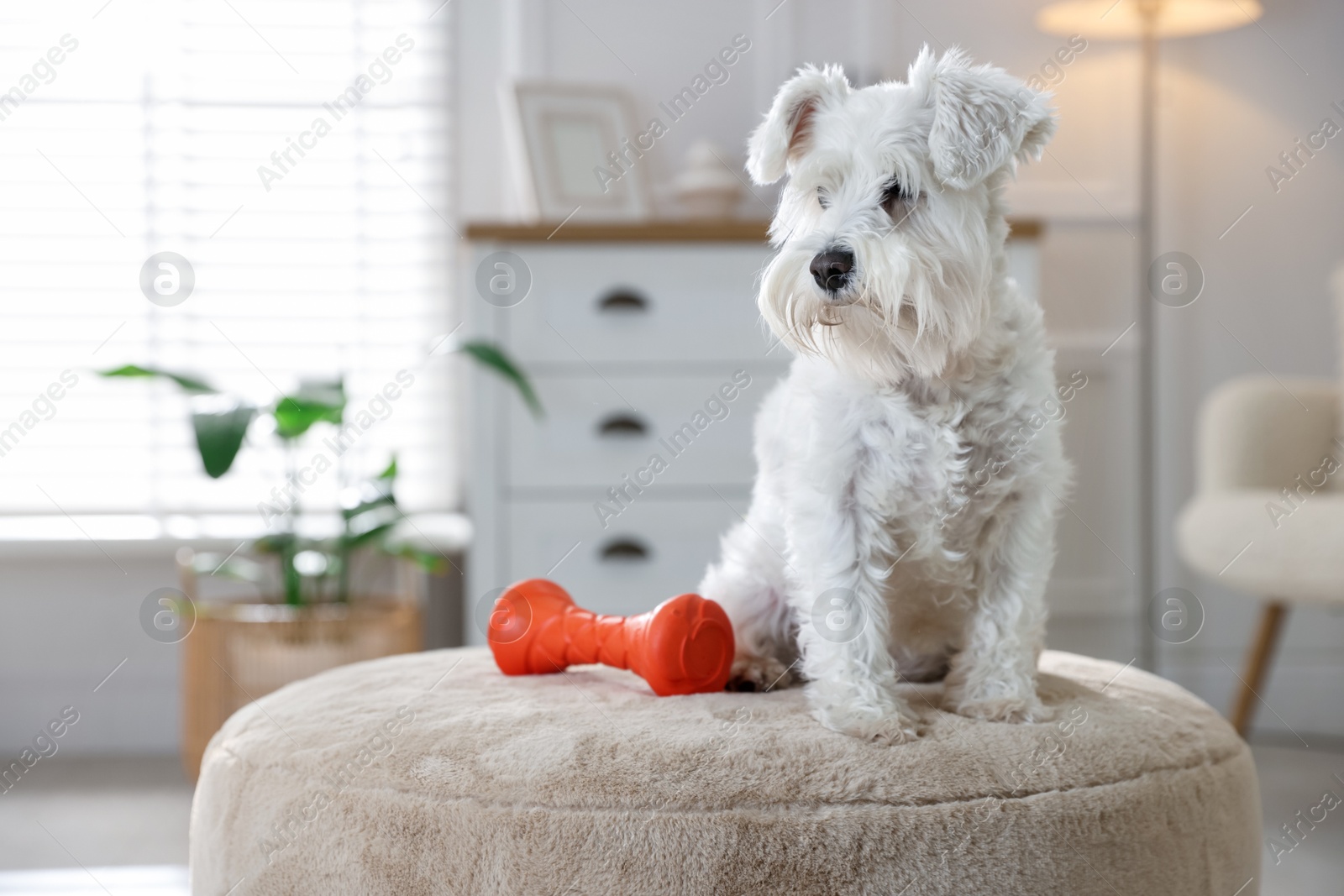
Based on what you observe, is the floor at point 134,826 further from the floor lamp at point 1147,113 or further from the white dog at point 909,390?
the white dog at point 909,390

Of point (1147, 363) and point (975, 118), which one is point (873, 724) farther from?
point (1147, 363)

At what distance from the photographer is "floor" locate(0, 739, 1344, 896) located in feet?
6.06

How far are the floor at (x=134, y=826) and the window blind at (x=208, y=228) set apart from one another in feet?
2.16

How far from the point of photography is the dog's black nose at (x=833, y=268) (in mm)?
1038

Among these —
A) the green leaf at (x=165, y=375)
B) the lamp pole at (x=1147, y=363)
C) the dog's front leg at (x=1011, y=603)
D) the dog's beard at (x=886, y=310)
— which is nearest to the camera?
the dog's beard at (x=886, y=310)

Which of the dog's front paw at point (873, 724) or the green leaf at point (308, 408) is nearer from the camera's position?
the dog's front paw at point (873, 724)

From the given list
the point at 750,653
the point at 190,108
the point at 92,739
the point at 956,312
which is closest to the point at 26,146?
the point at 190,108

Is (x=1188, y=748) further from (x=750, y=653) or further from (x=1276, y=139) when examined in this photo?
(x=1276, y=139)

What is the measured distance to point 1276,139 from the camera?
2.79 m

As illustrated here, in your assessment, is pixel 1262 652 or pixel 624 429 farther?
pixel 1262 652

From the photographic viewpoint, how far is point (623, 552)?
2279mm

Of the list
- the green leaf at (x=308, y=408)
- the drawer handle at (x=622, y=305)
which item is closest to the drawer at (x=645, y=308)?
the drawer handle at (x=622, y=305)

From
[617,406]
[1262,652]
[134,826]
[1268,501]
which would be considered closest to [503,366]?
[617,406]

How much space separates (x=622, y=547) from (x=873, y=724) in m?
1.27
